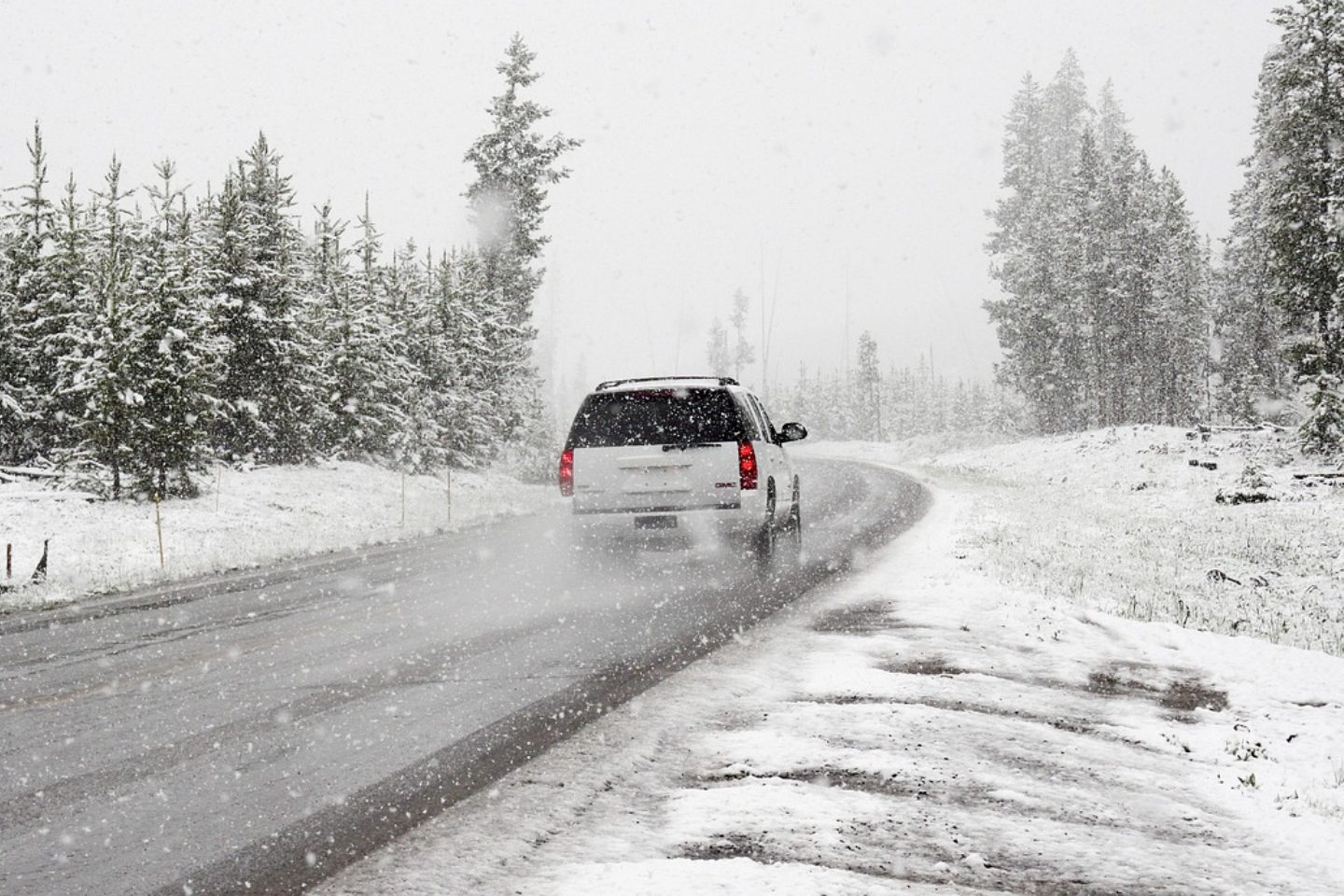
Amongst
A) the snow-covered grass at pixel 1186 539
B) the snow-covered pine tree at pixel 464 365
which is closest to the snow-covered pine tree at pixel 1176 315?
the snow-covered grass at pixel 1186 539

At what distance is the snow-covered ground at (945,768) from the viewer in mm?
3273

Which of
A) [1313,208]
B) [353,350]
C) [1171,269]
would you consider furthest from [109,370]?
[1171,269]

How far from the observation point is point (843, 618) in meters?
8.08

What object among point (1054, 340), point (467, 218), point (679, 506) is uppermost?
point (467, 218)

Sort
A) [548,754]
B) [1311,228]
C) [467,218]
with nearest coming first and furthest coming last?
[548,754], [1311,228], [467,218]

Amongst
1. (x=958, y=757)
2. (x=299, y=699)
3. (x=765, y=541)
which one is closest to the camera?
(x=958, y=757)

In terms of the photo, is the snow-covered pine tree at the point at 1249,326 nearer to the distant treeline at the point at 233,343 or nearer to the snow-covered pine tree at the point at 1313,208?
the snow-covered pine tree at the point at 1313,208

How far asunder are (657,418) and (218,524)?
34.9 feet

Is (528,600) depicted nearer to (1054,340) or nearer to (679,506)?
(679,506)

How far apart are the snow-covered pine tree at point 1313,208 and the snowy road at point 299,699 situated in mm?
21215

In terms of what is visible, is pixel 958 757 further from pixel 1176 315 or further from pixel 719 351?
pixel 719 351

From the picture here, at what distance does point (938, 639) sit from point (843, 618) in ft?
3.55

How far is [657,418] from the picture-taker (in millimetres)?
11141

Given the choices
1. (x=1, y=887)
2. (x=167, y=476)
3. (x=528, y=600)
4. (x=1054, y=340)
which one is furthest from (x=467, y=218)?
(x=1, y=887)
